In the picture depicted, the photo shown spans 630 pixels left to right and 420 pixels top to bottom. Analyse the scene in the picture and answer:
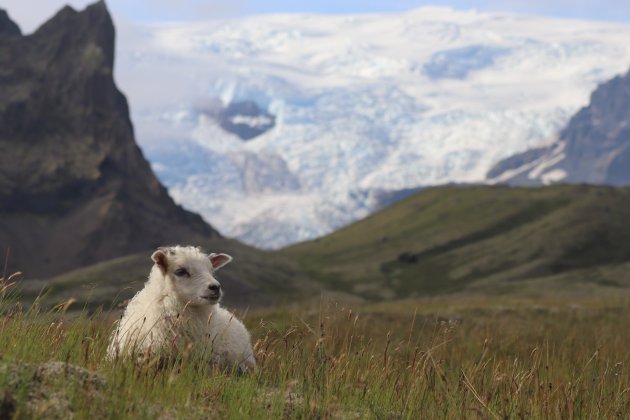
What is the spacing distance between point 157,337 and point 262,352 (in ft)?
7.55

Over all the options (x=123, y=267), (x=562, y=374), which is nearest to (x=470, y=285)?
(x=123, y=267)

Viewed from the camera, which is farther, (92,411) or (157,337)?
(157,337)

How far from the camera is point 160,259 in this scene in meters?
13.1

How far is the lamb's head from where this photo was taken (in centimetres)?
1248

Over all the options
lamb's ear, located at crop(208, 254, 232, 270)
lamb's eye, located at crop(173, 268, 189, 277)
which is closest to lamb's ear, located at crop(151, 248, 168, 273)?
lamb's eye, located at crop(173, 268, 189, 277)

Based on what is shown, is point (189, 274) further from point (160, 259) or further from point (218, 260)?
point (218, 260)

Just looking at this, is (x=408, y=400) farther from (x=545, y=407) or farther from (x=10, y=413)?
(x=10, y=413)

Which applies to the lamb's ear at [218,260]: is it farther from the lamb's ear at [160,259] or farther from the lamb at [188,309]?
the lamb's ear at [160,259]

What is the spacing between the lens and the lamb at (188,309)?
12375mm

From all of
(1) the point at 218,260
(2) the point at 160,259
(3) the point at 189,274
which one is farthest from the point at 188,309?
(1) the point at 218,260

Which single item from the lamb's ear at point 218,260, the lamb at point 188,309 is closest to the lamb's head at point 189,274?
the lamb at point 188,309

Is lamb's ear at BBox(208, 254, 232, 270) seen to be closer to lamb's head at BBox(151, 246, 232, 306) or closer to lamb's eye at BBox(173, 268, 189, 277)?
lamb's head at BBox(151, 246, 232, 306)

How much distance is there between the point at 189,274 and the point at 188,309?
57 cm

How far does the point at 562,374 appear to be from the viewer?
598 inches
